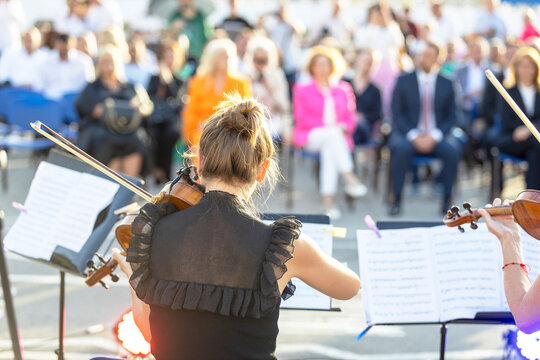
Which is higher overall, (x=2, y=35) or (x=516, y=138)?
(x=2, y=35)

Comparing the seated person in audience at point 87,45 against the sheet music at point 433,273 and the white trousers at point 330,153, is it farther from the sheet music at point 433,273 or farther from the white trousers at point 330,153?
the sheet music at point 433,273

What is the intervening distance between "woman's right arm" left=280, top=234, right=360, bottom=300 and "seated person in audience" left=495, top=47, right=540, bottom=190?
4888mm

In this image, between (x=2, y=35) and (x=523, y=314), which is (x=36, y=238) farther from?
(x=2, y=35)

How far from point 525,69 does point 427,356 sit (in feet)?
12.4


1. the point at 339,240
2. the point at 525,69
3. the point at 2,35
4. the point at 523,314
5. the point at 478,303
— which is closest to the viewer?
the point at 523,314

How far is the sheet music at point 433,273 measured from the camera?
2.84m

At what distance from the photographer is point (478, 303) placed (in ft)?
9.39

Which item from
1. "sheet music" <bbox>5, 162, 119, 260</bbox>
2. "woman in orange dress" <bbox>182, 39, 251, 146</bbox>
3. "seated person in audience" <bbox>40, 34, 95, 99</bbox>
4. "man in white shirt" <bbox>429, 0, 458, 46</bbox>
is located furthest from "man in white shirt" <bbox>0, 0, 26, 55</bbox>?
"sheet music" <bbox>5, 162, 119, 260</bbox>

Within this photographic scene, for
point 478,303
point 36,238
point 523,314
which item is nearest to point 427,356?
point 478,303

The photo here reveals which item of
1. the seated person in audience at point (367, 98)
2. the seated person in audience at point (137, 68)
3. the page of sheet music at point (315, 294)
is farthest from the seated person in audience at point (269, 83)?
the page of sheet music at point (315, 294)

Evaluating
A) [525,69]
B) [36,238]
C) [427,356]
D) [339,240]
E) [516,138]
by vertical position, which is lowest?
[427,356]

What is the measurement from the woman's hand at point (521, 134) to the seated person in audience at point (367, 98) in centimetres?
141

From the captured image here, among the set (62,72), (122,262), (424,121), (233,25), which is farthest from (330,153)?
(122,262)

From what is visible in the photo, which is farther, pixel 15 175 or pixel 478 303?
pixel 15 175
